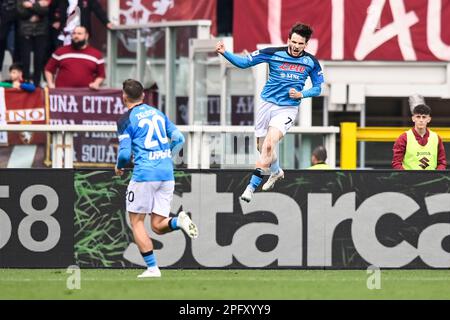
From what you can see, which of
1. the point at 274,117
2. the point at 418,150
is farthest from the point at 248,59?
the point at 418,150

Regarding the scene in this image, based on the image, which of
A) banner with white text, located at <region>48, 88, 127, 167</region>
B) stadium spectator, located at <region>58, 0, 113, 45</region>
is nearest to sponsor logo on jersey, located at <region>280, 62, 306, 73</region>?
banner with white text, located at <region>48, 88, 127, 167</region>

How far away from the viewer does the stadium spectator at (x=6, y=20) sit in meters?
A: 20.7

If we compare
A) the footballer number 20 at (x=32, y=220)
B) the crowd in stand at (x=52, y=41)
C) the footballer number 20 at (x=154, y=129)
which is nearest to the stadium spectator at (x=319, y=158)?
the footballer number 20 at (x=32, y=220)

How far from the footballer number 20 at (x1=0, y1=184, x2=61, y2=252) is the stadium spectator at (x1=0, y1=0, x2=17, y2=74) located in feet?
18.8

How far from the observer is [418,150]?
16.4 metres

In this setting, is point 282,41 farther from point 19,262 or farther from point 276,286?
point 276,286

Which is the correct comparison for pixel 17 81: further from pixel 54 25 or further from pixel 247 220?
pixel 247 220

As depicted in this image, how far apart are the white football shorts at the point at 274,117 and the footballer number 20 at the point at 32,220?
95.9 inches

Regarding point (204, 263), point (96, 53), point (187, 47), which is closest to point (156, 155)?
point (204, 263)

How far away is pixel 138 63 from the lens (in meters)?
21.8

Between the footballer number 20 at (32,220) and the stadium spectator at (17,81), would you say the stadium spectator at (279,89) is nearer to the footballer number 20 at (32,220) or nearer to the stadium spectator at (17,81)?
the footballer number 20 at (32,220)

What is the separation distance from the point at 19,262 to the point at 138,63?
691cm

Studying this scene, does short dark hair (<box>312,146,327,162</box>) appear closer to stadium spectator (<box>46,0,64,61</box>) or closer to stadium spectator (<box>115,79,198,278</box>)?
stadium spectator (<box>115,79,198,278</box>)

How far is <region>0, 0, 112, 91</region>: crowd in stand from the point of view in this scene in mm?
19922
